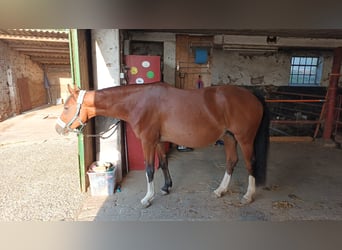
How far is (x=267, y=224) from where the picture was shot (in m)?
0.35

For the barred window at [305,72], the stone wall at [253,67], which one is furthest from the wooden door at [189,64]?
the barred window at [305,72]

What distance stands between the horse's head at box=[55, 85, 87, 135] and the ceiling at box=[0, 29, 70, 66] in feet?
7.61

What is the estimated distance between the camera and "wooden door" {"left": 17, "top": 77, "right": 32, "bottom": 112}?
301 inches

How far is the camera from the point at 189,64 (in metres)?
4.43

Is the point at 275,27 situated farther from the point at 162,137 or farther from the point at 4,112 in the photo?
the point at 4,112

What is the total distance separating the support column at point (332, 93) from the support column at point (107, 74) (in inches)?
160

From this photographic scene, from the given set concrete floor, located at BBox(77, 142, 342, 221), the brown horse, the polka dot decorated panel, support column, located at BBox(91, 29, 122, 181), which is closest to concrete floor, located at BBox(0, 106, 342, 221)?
concrete floor, located at BBox(77, 142, 342, 221)

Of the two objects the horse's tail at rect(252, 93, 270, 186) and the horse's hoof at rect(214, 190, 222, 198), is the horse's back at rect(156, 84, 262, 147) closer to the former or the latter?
the horse's tail at rect(252, 93, 270, 186)

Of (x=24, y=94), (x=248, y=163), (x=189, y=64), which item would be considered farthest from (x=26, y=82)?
(x=248, y=163)

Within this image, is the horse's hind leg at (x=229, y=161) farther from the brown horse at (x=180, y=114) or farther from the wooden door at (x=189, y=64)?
the wooden door at (x=189, y=64)

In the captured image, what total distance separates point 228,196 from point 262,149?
0.61m

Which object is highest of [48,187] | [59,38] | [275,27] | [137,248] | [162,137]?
[59,38]
